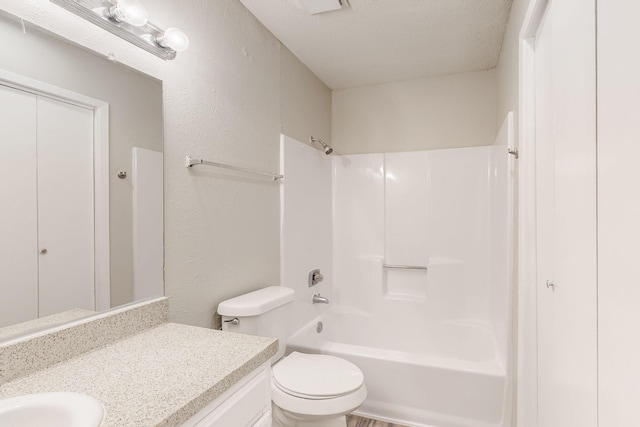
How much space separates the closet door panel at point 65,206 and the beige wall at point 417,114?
231 cm

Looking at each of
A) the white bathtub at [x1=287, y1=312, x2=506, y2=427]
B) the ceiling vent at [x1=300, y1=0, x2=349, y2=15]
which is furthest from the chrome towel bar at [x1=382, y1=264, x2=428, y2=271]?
the ceiling vent at [x1=300, y1=0, x2=349, y2=15]

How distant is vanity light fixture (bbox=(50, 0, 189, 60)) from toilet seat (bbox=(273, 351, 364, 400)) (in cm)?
152

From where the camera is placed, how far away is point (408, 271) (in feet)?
9.50

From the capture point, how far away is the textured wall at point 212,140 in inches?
54.2

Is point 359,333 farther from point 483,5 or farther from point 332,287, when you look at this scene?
point 483,5
